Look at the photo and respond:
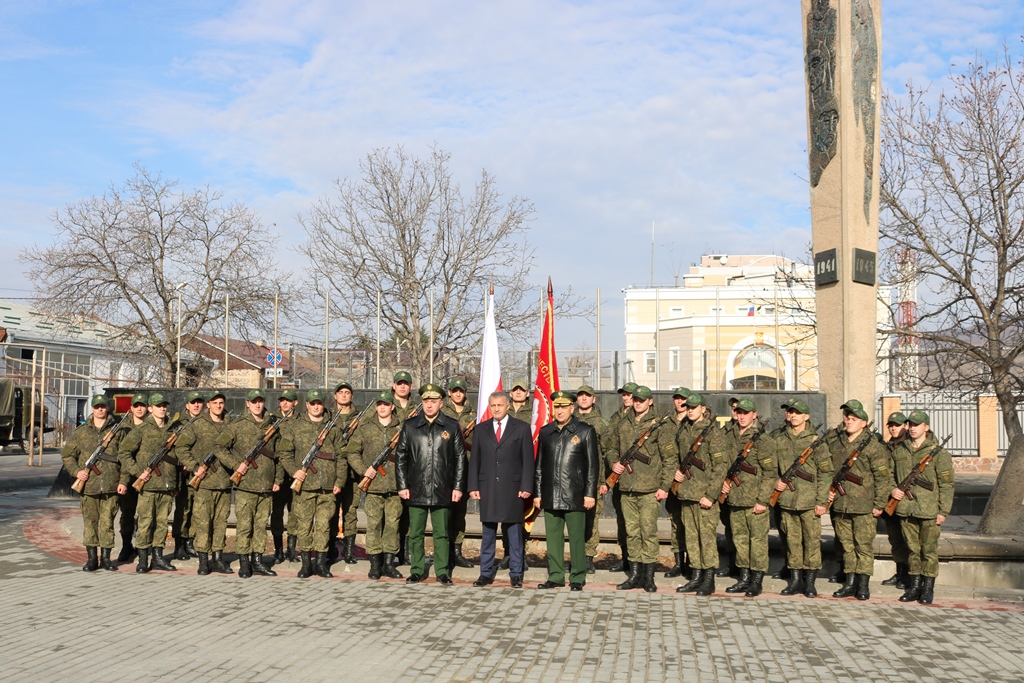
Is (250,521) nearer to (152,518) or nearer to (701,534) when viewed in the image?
(152,518)

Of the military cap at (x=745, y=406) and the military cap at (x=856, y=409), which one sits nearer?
the military cap at (x=856, y=409)

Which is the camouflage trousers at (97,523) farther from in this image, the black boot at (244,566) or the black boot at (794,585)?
the black boot at (794,585)

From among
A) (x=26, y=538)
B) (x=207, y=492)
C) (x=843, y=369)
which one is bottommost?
(x=26, y=538)

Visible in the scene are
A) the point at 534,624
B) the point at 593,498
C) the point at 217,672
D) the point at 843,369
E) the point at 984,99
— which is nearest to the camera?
the point at 217,672

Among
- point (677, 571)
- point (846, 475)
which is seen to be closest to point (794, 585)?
point (846, 475)

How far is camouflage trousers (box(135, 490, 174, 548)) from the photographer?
960 cm

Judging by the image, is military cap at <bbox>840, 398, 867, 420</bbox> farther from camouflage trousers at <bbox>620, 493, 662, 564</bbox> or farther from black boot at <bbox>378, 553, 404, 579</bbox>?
black boot at <bbox>378, 553, 404, 579</bbox>

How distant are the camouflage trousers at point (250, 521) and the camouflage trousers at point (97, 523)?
1294mm

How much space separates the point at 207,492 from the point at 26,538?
3.99 m

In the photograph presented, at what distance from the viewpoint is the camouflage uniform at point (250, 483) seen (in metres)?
9.41

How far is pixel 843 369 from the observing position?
11.4m

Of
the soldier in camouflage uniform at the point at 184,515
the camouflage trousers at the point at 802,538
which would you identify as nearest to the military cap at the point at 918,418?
the camouflage trousers at the point at 802,538

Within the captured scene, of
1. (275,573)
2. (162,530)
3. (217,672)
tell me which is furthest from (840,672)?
(162,530)

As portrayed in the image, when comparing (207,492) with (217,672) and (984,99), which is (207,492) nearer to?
(217,672)
